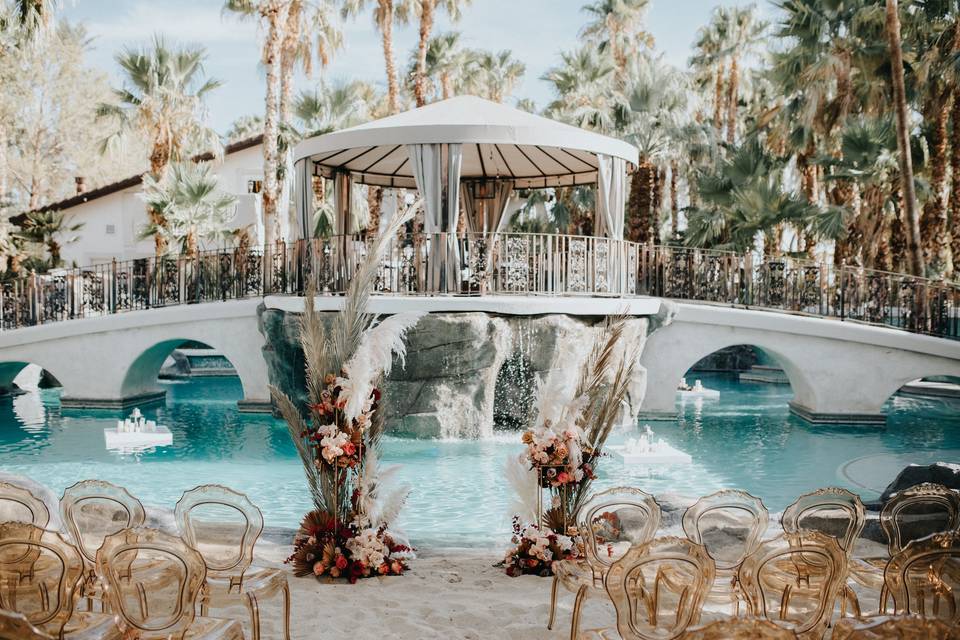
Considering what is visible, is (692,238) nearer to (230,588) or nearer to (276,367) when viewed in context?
(276,367)

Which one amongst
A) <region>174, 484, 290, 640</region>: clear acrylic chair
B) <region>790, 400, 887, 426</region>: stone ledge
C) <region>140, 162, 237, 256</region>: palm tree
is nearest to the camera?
<region>174, 484, 290, 640</region>: clear acrylic chair

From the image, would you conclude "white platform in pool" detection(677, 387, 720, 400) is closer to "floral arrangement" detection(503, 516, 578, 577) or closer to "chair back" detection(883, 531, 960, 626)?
"floral arrangement" detection(503, 516, 578, 577)

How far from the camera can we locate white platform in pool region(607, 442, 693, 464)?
12750 mm

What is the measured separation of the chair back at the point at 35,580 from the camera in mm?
4273

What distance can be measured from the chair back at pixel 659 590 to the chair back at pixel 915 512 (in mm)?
2143

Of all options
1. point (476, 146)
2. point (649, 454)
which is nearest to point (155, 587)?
point (649, 454)

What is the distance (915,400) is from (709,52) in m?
21.8

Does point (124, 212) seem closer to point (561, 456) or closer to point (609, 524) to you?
point (561, 456)

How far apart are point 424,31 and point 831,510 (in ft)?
82.2

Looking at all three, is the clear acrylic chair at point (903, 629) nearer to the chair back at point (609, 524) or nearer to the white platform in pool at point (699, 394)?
the chair back at point (609, 524)

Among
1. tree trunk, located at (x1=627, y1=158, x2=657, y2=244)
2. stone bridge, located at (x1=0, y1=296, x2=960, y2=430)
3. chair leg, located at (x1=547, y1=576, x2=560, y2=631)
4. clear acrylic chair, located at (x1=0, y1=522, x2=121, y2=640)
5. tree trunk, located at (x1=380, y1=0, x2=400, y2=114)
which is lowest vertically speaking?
chair leg, located at (x1=547, y1=576, x2=560, y2=631)

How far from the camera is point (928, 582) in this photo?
4406 mm

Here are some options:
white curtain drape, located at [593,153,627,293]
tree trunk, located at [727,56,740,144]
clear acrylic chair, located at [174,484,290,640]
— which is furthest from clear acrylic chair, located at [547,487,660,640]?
tree trunk, located at [727,56,740,144]

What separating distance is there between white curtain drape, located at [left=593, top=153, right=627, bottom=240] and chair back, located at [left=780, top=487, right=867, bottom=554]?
976 centimetres
